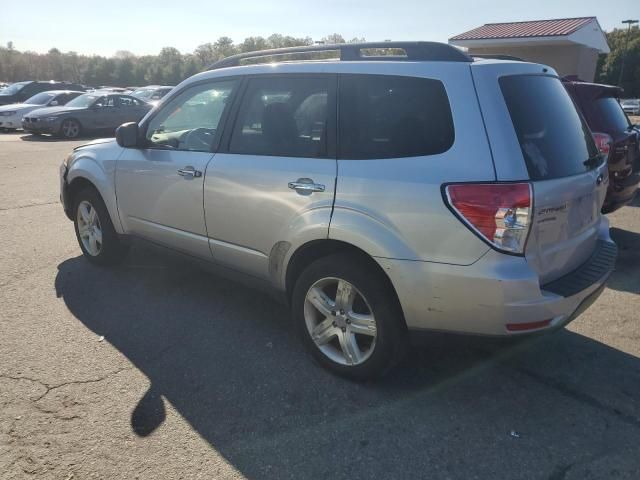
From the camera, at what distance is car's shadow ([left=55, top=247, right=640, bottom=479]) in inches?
102

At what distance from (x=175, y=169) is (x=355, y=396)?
2147mm

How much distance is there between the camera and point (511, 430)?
276cm

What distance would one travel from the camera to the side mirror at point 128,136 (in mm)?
4305

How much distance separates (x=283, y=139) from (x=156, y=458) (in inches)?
77.7

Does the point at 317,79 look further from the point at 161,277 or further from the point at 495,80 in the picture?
the point at 161,277

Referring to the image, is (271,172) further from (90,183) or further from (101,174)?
(90,183)

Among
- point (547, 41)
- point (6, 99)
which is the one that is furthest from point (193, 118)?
point (6, 99)

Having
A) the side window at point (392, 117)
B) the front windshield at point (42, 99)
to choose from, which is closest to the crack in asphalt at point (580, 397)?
the side window at point (392, 117)

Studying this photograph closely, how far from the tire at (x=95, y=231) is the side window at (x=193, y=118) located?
1005 millimetres

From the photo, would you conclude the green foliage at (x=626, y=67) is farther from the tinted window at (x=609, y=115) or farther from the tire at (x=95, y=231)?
the tire at (x=95, y=231)

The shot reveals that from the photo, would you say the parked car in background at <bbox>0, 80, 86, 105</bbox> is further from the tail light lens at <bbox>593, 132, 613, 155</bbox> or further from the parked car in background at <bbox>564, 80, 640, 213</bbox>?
the tail light lens at <bbox>593, 132, 613, 155</bbox>

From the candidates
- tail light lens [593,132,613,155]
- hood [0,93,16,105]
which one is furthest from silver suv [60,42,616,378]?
hood [0,93,16,105]

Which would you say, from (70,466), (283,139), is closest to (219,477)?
(70,466)

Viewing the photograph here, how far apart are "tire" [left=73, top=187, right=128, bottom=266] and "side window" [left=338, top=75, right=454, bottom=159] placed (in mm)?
2791
